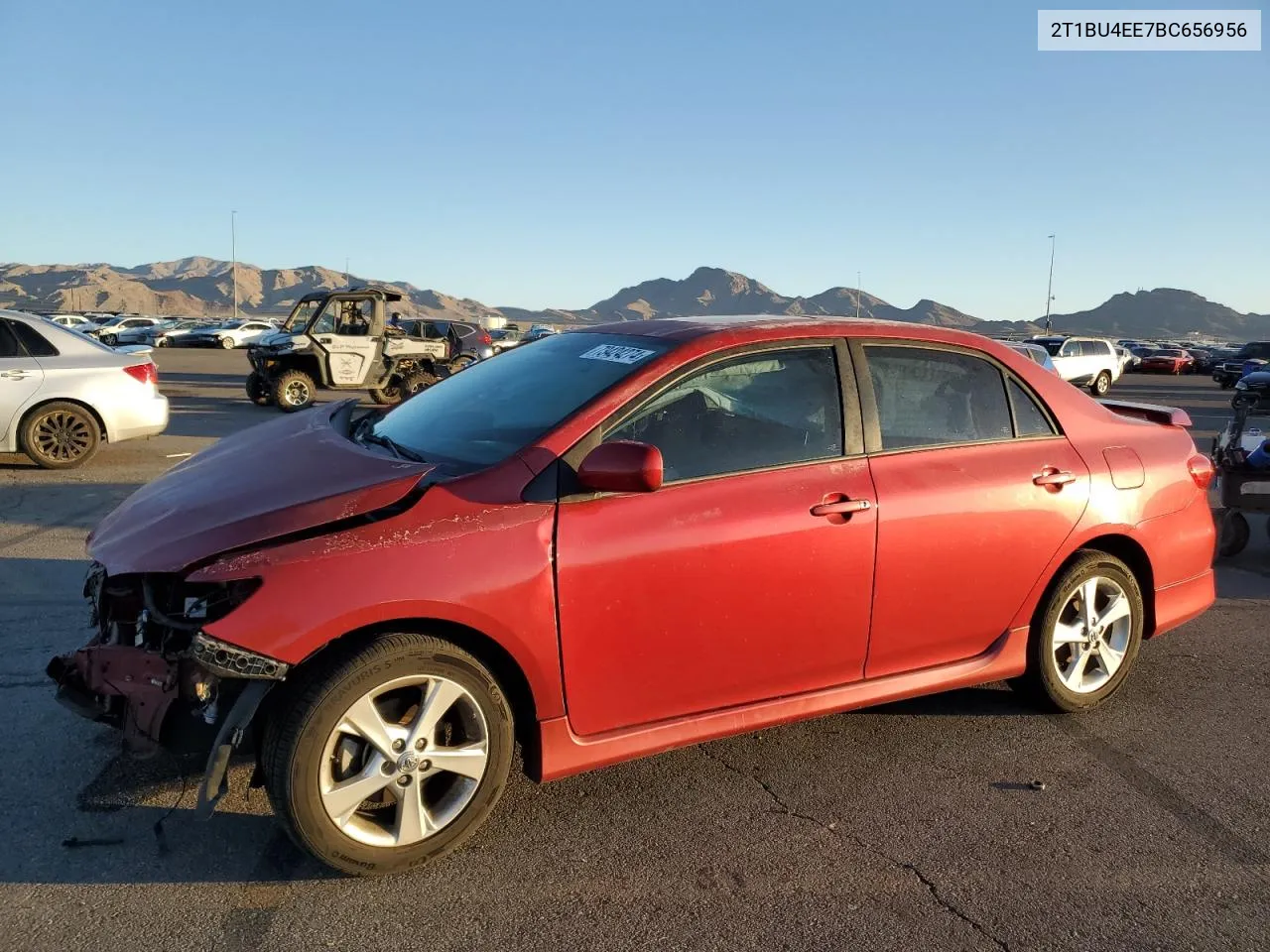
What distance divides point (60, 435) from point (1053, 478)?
8801 mm

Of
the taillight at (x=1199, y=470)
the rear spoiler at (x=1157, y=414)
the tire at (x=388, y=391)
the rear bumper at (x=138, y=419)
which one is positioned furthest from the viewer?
the tire at (x=388, y=391)

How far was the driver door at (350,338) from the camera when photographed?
1750 cm

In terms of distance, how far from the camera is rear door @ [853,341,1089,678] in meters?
3.61

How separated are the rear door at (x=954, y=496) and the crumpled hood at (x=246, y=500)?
1.73m

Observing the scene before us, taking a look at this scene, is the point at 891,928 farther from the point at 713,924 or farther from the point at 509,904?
the point at 509,904

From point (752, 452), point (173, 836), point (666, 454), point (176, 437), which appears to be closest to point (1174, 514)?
point (752, 452)

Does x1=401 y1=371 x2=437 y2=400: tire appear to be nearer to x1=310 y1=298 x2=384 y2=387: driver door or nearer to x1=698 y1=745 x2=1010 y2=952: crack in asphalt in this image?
x1=310 y1=298 x2=384 y2=387: driver door

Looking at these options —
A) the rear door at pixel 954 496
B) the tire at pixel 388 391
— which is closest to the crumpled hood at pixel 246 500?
the rear door at pixel 954 496

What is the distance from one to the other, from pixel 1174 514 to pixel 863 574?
185 centimetres

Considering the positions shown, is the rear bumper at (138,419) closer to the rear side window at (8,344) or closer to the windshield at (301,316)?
the rear side window at (8,344)

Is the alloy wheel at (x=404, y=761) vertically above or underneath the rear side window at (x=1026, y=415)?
underneath

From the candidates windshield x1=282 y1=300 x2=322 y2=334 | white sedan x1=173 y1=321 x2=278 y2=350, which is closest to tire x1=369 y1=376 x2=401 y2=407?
windshield x1=282 y1=300 x2=322 y2=334

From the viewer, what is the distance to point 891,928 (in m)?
2.75

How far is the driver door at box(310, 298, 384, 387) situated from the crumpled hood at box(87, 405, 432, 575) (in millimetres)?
14357
